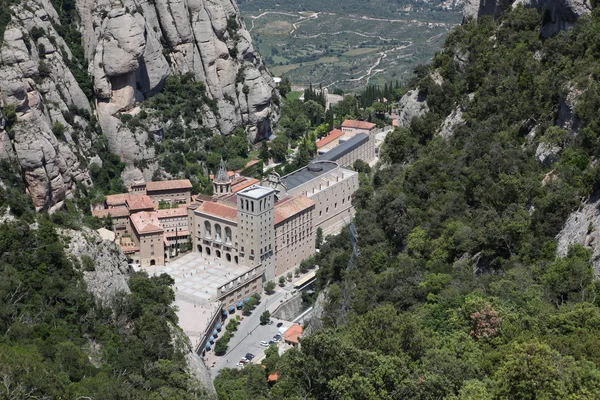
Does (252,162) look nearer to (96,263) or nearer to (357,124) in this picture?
(357,124)

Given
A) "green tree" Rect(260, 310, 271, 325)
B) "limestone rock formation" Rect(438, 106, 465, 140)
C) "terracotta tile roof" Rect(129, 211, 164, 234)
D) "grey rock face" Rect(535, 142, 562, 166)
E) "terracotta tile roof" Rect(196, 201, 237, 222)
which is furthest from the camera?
"terracotta tile roof" Rect(196, 201, 237, 222)

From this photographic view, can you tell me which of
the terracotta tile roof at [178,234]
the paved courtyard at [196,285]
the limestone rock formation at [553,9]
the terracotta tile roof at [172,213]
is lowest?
the paved courtyard at [196,285]

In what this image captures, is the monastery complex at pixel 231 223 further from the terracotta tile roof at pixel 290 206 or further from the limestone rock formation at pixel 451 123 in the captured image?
the limestone rock formation at pixel 451 123

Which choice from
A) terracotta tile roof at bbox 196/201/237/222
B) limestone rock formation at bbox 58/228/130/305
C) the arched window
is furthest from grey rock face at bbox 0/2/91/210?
limestone rock formation at bbox 58/228/130/305

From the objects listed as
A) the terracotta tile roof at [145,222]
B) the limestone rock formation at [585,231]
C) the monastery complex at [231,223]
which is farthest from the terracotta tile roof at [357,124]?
the limestone rock formation at [585,231]

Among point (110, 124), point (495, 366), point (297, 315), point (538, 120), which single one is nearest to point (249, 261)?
point (297, 315)

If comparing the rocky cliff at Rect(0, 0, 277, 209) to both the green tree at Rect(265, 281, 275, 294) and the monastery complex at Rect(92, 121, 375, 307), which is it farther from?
the green tree at Rect(265, 281, 275, 294)
